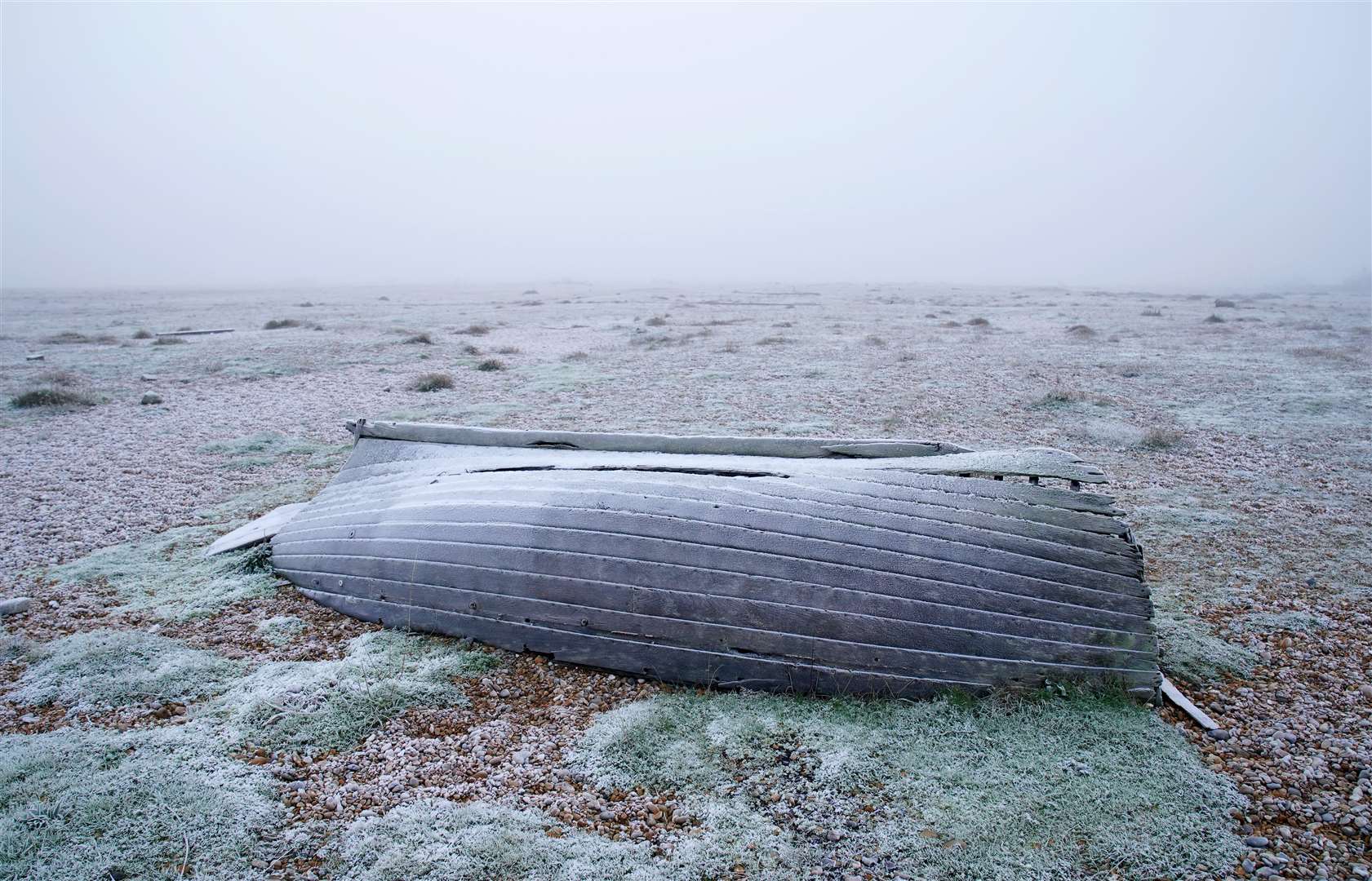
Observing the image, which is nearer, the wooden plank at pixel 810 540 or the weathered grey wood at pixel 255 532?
the wooden plank at pixel 810 540

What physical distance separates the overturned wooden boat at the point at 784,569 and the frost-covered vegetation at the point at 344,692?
0.26 meters

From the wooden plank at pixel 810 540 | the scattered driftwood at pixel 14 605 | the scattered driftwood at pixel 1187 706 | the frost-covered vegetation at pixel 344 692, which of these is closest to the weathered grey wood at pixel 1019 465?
the wooden plank at pixel 810 540

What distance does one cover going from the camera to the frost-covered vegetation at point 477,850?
3184 millimetres

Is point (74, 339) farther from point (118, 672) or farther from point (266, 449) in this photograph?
point (118, 672)

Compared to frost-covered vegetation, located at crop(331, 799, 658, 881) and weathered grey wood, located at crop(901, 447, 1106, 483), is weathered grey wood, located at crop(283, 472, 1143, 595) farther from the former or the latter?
frost-covered vegetation, located at crop(331, 799, 658, 881)

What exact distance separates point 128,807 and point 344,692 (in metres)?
1.16

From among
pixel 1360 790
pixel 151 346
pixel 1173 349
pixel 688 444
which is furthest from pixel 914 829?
pixel 151 346

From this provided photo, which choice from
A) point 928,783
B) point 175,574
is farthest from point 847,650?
point 175,574

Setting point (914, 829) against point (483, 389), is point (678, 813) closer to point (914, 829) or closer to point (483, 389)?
point (914, 829)

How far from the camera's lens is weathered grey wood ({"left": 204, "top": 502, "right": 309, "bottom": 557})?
266 inches

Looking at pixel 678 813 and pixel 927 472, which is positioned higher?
pixel 927 472

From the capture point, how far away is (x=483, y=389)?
16141mm

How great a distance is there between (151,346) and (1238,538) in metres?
27.9

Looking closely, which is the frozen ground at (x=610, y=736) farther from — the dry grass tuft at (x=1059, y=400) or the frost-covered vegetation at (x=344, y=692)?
the dry grass tuft at (x=1059, y=400)
